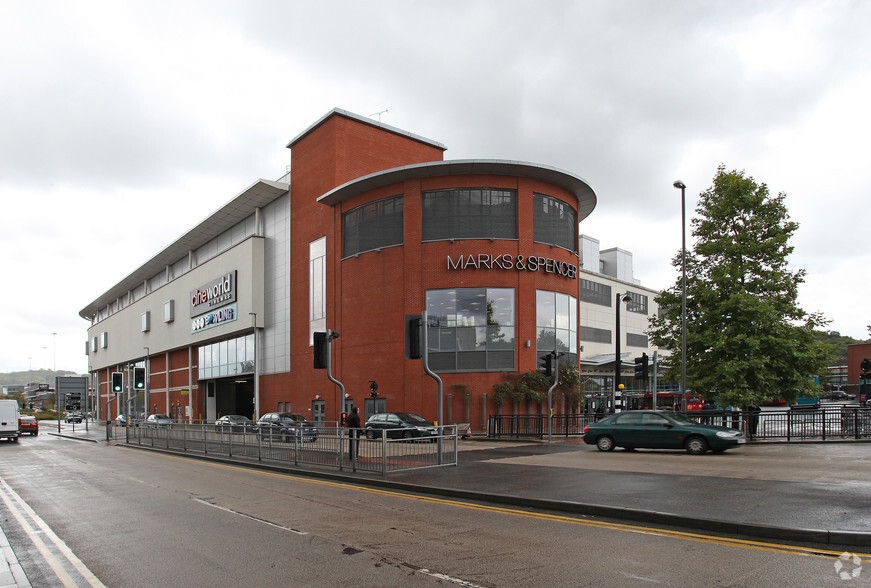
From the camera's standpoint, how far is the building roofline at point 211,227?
48438 mm

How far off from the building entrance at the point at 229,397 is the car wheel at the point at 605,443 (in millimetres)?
42137

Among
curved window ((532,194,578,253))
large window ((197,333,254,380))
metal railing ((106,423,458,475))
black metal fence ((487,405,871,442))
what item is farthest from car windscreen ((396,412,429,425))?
large window ((197,333,254,380))

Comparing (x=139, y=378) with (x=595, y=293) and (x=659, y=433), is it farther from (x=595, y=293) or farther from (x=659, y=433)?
(x=595, y=293)

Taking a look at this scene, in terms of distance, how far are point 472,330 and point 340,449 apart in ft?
59.9

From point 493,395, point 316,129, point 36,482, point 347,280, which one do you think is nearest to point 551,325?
point 493,395

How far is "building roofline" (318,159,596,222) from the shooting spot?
34.7m

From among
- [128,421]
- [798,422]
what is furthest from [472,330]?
[128,421]

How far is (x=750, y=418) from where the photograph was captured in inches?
958

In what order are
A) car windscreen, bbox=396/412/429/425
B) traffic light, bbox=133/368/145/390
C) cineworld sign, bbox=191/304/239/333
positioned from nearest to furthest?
car windscreen, bbox=396/412/429/425, traffic light, bbox=133/368/145/390, cineworld sign, bbox=191/304/239/333

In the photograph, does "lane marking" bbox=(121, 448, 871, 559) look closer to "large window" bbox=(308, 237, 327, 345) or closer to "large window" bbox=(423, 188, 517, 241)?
"large window" bbox=(423, 188, 517, 241)

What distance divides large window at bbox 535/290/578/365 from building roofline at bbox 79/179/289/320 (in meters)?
22.9

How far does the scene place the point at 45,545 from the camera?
28.1 ft

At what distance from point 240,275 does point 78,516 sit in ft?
138

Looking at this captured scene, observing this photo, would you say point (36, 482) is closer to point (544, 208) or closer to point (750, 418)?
point (750, 418)
